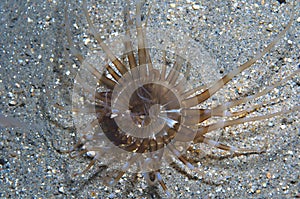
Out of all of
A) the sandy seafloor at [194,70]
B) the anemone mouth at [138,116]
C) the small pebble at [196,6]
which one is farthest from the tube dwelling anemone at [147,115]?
the small pebble at [196,6]

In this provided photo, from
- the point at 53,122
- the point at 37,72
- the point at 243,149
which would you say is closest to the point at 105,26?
the point at 37,72

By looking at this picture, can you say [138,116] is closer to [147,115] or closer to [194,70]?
[147,115]

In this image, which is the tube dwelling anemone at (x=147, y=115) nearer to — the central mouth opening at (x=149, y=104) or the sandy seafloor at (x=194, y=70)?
the central mouth opening at (x=149, y=104)

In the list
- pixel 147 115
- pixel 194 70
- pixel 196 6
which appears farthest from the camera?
pixel 196 6

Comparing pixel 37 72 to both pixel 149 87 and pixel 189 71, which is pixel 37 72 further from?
pixel 189 71

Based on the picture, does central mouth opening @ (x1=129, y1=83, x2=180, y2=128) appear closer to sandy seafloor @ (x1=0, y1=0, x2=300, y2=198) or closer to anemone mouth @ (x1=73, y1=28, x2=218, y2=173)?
anemone mouth @ (x1=73, y1=28, x2=218, y2=173)

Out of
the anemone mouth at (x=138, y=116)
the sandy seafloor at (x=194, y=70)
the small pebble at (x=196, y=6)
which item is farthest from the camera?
the small pebble at (x=196, y=6)

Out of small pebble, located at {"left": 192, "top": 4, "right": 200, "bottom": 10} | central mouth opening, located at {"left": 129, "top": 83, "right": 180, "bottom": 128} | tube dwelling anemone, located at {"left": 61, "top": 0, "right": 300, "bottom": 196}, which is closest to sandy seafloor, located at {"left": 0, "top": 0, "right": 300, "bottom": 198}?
small pebble, located at {"left": 192, "top": 4, "right": 200, "bottom": 10}

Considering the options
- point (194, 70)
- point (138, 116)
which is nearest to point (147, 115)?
point (138, 116)
